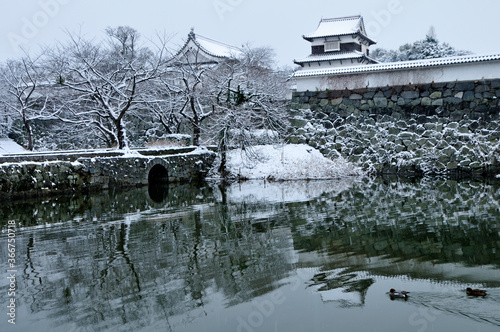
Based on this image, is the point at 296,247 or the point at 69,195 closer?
the point at 296,247

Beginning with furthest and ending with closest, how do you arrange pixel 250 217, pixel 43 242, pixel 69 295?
1. pixel 250 217
2. pixel 43 242
3. pixel 69 295

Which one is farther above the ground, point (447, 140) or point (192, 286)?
point (447, 140)

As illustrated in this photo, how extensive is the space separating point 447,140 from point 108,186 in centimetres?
1205

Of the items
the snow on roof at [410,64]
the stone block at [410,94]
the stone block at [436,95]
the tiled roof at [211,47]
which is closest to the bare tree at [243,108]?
the snow on roof at [410,64]

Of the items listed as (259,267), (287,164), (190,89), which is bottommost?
(259,267)

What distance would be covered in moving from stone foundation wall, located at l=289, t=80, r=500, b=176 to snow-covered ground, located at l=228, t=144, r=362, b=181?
79 centimetres

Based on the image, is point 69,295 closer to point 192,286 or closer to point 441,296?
point 192,286

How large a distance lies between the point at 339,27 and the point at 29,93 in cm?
2010

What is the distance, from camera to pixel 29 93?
78.0ft

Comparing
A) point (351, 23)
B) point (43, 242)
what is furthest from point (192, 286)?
point (351, 23)

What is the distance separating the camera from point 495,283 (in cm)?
478

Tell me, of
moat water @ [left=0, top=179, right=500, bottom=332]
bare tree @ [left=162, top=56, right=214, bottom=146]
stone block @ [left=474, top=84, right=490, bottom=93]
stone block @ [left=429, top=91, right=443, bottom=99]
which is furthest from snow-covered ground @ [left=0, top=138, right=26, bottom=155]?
stone block @ [left=474, top=84, right=490, bottom=93]

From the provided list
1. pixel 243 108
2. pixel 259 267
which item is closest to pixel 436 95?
pixel 243 108

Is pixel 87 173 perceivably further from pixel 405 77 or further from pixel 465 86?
pixel 465 86
